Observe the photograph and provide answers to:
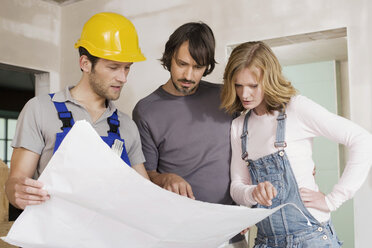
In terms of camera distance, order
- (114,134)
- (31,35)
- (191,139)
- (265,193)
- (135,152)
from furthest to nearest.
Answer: (31,35), (191,139), (135,152), (114,134), (265,193)

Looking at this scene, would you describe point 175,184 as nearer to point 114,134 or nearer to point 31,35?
point 114,134

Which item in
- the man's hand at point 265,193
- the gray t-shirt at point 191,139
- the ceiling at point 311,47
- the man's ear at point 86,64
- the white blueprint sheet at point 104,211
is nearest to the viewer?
the white blueprint sheet at point 104,211

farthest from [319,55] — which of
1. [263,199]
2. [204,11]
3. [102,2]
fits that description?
[263,199]

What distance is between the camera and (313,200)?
1.55 m

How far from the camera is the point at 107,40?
1688mm

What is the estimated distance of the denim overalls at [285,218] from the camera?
154 cm

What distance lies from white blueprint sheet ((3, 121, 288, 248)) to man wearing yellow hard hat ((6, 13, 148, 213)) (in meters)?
0.43

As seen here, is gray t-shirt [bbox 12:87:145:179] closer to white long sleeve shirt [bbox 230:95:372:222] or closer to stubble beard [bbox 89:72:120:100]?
stubble beard [bbox 89:72:120:100]

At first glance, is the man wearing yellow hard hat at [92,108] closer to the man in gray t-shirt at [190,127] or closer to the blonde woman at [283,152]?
the man in gray t-shirt at [190,127]

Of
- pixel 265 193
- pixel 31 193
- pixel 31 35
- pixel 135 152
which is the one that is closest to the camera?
pixel 31 193

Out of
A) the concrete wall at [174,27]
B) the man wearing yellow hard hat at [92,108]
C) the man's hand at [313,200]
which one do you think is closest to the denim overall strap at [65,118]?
the man wearing yellow hard hat at [92,108]

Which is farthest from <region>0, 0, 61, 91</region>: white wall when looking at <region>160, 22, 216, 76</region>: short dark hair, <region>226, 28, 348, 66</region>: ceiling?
<region>160, 22, 216, 76</region>: short dark hair

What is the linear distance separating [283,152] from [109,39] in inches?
29.3

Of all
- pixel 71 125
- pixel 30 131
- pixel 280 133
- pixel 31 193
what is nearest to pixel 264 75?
pixel 280 133
